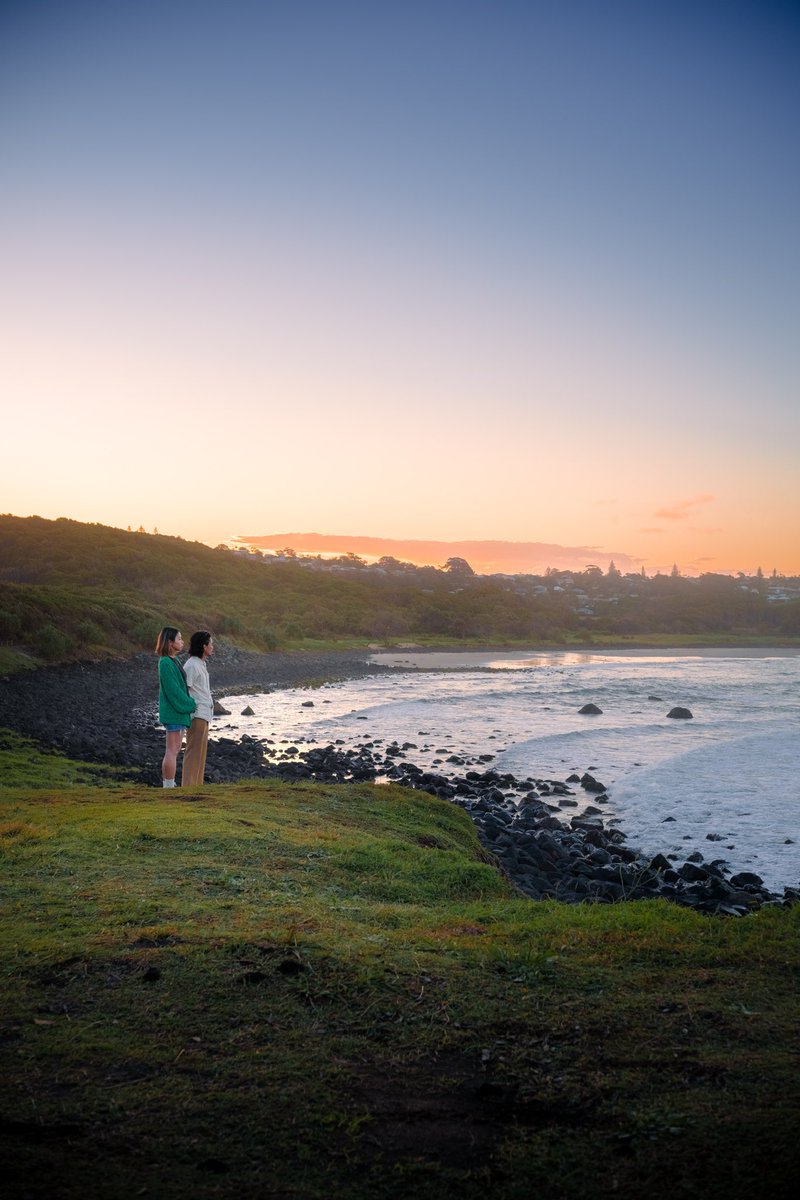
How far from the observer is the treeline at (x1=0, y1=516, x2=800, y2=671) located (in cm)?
4266

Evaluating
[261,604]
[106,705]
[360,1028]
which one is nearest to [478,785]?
[106,705]

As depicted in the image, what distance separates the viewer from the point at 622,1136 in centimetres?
353

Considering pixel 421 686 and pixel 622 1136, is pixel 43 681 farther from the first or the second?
pixel 622 1136

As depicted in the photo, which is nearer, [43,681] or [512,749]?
[512,749]

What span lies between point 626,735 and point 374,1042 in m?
29.1

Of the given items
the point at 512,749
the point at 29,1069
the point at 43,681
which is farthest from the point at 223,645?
the point at 29,1069

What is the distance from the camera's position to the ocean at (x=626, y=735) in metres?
17.5

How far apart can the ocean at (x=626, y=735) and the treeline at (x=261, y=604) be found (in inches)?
464

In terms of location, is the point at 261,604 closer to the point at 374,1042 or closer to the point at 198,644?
the point at 198,644

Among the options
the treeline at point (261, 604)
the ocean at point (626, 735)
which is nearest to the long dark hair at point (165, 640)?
the ocean at point (626, 735)

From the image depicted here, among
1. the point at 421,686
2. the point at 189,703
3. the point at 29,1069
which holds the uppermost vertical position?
the point at 189,703

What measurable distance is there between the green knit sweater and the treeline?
2319 cm

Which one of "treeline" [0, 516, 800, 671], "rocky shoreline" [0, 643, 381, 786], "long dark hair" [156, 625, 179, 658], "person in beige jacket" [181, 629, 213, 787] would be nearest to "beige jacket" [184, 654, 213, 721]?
"person in beige jacket" [181, 629, 213, 787]

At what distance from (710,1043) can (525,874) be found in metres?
9.08
